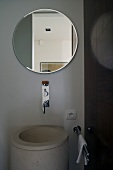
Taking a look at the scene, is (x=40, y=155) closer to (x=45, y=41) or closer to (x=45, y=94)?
(x=45, y=94)

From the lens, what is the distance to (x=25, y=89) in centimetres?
130

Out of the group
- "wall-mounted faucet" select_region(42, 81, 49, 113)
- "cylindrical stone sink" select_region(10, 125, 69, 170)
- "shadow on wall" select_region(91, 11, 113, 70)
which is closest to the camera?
"shadow on wall" select_region(91, 11, 113, 70)

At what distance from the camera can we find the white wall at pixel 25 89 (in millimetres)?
1296

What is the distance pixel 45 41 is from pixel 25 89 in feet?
1.69

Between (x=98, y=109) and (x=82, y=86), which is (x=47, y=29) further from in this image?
(x=98, y=109)

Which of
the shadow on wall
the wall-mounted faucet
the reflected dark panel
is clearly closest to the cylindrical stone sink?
the reflected dark panel

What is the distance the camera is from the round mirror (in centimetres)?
130

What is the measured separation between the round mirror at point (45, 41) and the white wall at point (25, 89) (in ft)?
0.17

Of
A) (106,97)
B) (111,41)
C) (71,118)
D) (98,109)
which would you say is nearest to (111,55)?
(111,41)

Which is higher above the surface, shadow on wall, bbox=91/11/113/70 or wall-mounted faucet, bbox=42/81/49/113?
shadow on wall, bbox=91/11/113/70

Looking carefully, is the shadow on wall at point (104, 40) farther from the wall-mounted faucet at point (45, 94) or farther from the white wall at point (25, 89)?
the wall-mounted faucet at point (45, 94)

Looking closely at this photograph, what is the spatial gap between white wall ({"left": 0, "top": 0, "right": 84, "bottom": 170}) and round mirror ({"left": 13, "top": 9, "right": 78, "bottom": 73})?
53 millimetres

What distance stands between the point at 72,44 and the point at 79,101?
1.87 ft

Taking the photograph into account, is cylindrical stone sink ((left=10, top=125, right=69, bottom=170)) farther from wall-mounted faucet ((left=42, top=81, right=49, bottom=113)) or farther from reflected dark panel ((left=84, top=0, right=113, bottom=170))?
wall-mounted faucet ((left=42, top=81, right=49, bottom=113))
